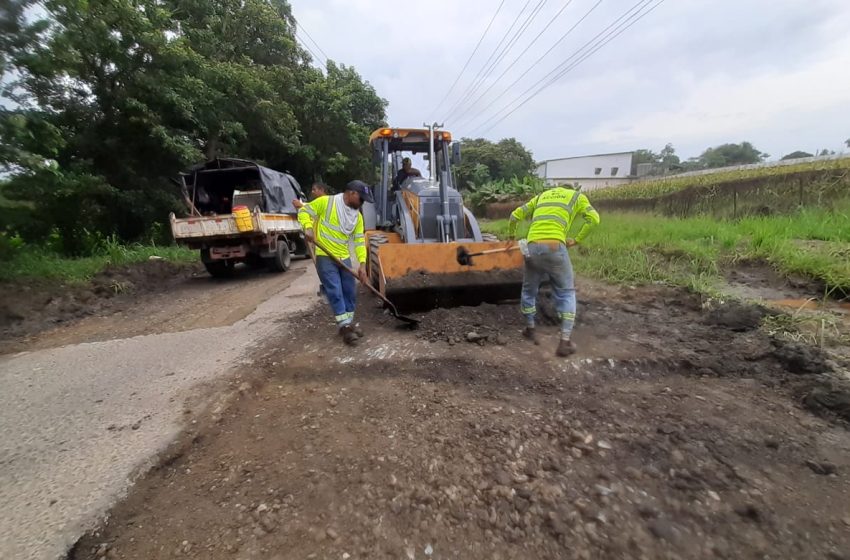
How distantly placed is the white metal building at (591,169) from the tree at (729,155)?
52.5 ft

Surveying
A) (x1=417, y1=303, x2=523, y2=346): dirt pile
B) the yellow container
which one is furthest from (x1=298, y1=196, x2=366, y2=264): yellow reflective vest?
the yellow container

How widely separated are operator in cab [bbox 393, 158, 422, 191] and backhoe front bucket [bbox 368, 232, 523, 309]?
2.46 m

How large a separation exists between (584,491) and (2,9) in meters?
7.97

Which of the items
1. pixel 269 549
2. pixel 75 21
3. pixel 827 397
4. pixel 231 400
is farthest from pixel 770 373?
pixel 75 21

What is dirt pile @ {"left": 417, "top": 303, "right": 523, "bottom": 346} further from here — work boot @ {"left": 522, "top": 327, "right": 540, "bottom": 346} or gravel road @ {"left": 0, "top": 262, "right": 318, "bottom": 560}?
gravel road @ {"left": 0, "top": 262, "right": 318, "bottom": 560}

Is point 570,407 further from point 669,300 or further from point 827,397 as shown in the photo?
point 669,300

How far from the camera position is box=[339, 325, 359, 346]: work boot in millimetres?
4137

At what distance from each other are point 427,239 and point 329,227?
1470 millimetres

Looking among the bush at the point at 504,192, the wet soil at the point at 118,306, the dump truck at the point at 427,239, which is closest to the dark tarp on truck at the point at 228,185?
the wet soil at the point at 118,306

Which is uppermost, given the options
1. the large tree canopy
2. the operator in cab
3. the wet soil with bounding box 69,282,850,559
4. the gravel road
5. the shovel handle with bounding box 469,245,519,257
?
the large tree canopy

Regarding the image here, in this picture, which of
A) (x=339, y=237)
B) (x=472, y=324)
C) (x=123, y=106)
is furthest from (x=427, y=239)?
(x=123, y=106)

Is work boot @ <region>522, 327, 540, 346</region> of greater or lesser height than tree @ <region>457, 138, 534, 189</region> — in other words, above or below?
below

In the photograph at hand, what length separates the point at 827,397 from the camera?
265 cm

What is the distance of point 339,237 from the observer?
14.2 feet
